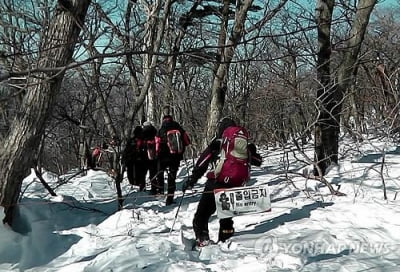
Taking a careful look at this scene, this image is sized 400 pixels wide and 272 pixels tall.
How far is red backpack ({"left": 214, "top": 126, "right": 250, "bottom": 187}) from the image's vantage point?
6.51 m

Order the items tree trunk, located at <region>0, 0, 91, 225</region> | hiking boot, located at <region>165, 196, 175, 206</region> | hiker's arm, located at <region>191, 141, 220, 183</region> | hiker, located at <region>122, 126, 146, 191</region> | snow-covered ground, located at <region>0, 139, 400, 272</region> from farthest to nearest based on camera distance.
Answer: hiker, located at <region>122, 126, 146, 191</region>, hiking boot, located at <region>165, 196, 175, 206</region>, hiker's arm, located at <region>191, 141, 220, 183</region>, tree trunk, located at <region>0, 0, 91, 225</region>, snow-covered ground, located at <region>0, 139, 400, 272</region>

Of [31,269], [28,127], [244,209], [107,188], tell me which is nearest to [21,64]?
Answer: [28,127]

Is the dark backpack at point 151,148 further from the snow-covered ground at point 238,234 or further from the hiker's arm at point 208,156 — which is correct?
the hiker's arm at point 208,156

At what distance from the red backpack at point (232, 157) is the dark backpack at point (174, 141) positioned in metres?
3.23

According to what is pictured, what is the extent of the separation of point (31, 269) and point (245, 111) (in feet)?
55.3

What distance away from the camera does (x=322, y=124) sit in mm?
10258

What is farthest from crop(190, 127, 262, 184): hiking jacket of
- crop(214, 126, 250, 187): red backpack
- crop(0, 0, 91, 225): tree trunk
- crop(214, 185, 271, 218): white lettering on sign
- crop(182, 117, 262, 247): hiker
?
crop(0, 0, 91, 225): tree trunk

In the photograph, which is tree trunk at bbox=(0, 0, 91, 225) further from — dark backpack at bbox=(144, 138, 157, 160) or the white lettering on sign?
dark backpack at bbox=(144, 138, 157, 160)

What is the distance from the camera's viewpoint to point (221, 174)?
655 centimetres

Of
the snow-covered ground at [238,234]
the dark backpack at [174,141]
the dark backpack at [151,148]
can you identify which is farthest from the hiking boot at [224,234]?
the dark backpack at [151,148]

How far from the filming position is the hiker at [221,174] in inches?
257

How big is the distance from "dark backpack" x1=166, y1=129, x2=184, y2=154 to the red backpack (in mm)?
3233

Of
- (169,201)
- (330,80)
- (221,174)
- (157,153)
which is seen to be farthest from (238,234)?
(330,80)

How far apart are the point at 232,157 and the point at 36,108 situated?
8.10ft
